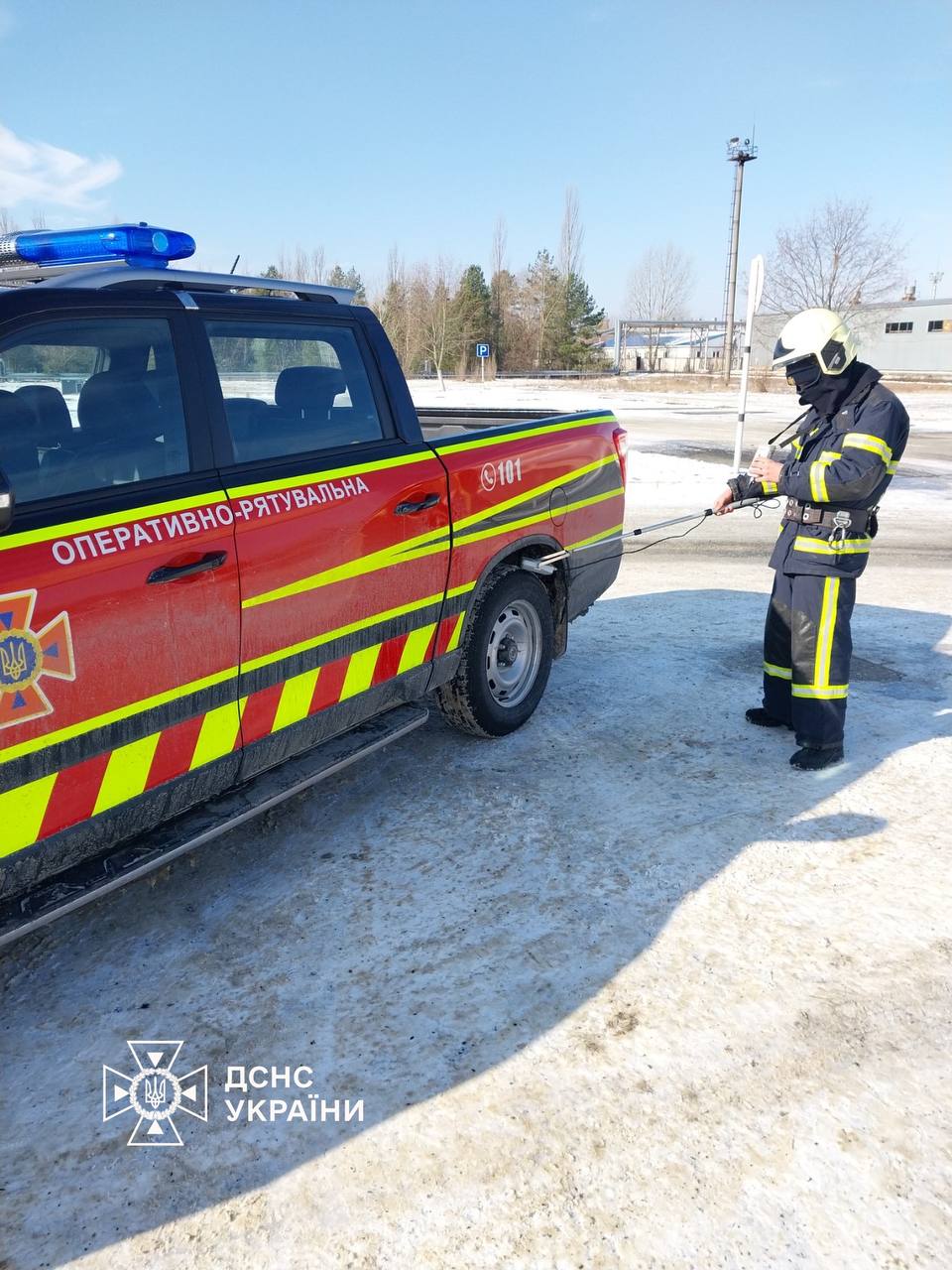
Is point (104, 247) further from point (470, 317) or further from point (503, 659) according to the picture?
point (470, 317)

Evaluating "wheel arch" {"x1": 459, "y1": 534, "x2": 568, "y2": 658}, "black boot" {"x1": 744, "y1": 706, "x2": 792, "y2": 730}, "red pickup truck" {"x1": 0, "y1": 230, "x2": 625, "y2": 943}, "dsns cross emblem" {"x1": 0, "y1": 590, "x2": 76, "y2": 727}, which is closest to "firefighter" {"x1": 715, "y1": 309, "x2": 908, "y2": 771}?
"black boot" {"x1": 744, "y1": 706, "x2": 792, "y2": 730}

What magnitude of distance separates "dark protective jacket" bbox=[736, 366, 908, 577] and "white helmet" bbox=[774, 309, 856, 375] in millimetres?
165

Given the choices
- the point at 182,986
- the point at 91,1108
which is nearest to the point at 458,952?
the point at 182,986

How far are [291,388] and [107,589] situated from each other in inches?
47.8

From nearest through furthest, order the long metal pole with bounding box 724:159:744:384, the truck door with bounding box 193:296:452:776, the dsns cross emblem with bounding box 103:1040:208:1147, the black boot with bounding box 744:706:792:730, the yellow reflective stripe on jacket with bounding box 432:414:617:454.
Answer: the dsns cross emblem with bounding box 103:1040:208:1147
the truck door with bounding box 193:296:452:776
the yellow reflective stripe on jacket with bounding box 432:414:617:454
the black boot with bounding box 744:706:792:730
the long metal pole with bounding box 724:159:744:384

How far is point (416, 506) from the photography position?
3.62 meters

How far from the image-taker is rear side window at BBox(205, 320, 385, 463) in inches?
121

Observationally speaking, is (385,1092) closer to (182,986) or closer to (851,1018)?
(182,986)

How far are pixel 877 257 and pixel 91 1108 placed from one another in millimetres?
64426

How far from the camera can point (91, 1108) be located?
→ 2.42 metres

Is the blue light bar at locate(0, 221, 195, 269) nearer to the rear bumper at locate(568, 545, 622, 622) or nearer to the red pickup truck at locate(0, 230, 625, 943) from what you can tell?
the red pickup truck at locate(0, 230, 625, 943)

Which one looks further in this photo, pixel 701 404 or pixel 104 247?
pixel 701 404

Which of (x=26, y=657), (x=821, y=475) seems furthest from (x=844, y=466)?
(x=26, y=657)

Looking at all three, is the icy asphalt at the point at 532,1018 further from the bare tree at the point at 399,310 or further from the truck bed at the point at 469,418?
the bare tree at the point at 399,310
